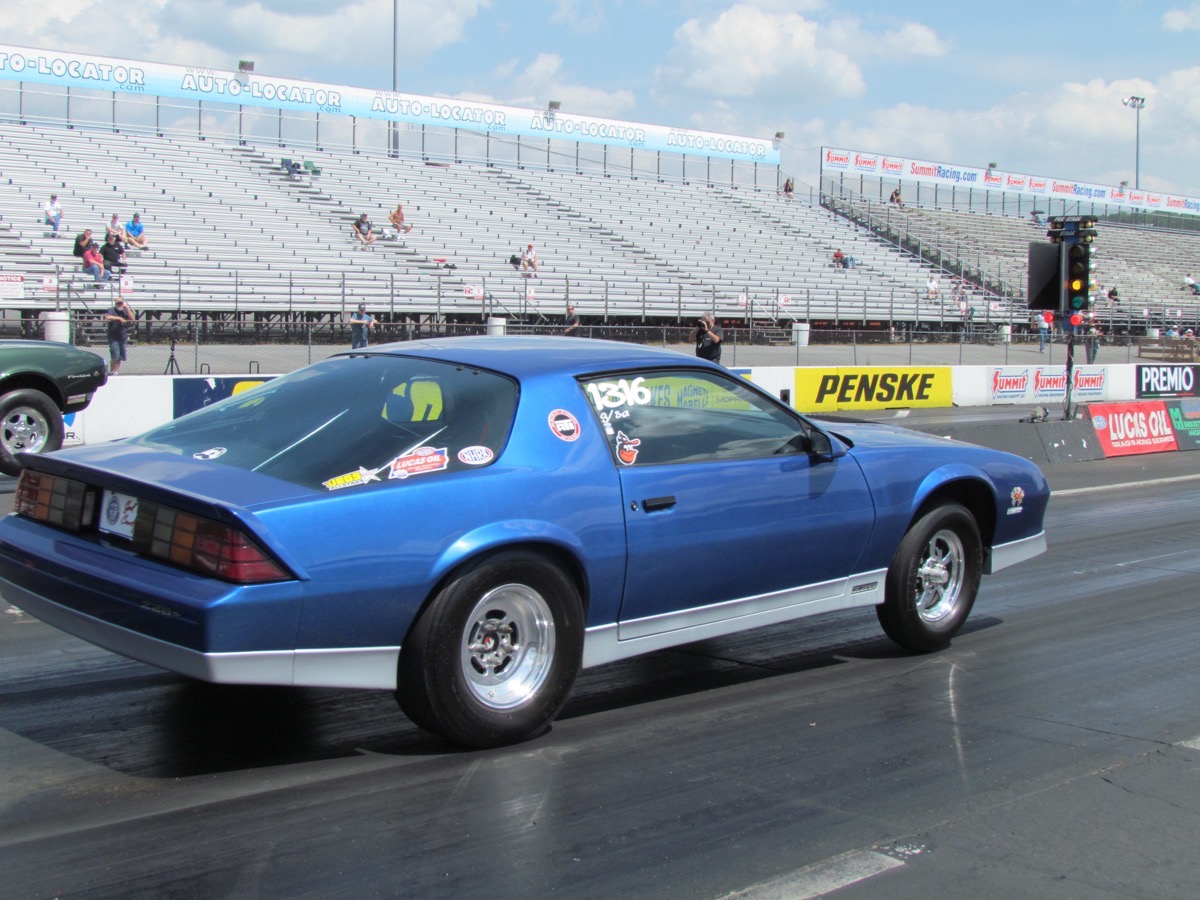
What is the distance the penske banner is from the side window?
19.5 meters

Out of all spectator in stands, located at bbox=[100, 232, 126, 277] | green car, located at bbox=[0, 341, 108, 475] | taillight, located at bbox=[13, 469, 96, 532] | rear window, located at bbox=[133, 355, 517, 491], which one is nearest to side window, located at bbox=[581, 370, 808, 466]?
rear window, located at bbox=[133, 355, 517, 491]

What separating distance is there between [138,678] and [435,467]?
201cm

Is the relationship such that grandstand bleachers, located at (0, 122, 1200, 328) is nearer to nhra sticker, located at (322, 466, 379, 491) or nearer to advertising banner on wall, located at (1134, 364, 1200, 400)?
advertising banner on wall, located at (1134, 364, 1200, 400)

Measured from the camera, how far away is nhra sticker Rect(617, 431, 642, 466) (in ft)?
16.4

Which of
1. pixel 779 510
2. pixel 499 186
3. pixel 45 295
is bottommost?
pixel 779 510

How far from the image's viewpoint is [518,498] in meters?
4.60

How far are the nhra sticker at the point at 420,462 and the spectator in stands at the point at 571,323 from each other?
2260cm

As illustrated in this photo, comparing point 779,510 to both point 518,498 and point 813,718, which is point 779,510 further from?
point 518,498

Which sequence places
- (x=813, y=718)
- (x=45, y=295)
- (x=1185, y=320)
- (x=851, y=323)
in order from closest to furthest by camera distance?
(x=813, y=718), (x=45, y=295), (x=851, y=323), (x=1185, y=320)

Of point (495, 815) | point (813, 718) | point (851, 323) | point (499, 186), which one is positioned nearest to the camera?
point (495, 815)

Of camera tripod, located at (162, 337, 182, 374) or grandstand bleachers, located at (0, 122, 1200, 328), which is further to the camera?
grandstand bleachers, located at (0, 122, 1200, 328)

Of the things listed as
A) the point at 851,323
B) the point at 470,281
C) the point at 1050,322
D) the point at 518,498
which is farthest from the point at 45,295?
the point at 1050,322

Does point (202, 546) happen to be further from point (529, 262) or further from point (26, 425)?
point (529, 262)

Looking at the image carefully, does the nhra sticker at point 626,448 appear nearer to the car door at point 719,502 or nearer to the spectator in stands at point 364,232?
the car door at point 719,502
